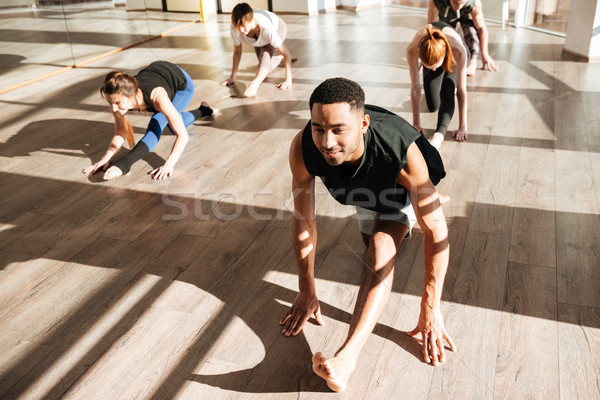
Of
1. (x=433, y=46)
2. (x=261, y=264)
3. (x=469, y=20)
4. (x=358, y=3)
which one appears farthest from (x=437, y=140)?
(x=358, y=3)

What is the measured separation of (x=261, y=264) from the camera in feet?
6.72

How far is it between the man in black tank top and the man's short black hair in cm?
277

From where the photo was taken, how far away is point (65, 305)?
73.9 inches

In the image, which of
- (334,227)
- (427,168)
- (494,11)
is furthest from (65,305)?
(494,11)

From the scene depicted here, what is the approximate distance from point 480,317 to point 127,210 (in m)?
1.64

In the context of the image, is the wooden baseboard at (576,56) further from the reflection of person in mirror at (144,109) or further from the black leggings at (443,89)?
the reflection of person in mirror at (144,109)

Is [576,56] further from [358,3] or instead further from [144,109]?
[144,109]

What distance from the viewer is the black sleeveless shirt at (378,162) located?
1.48 metres

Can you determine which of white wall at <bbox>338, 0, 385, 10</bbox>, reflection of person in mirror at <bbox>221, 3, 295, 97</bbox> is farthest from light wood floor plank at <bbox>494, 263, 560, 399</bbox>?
white wall at <bbox>338, 0, 385, 10</bbox>

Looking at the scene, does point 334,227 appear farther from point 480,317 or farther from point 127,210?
point 127,210

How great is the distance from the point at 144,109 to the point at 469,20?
9.34 feet

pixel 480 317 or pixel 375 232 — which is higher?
pixel 375 232

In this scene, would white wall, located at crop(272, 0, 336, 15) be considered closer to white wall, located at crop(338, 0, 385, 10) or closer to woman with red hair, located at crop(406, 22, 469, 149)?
white wall, located at crop(338, 0, 385, 10)

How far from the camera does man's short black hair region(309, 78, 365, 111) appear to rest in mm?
1338
